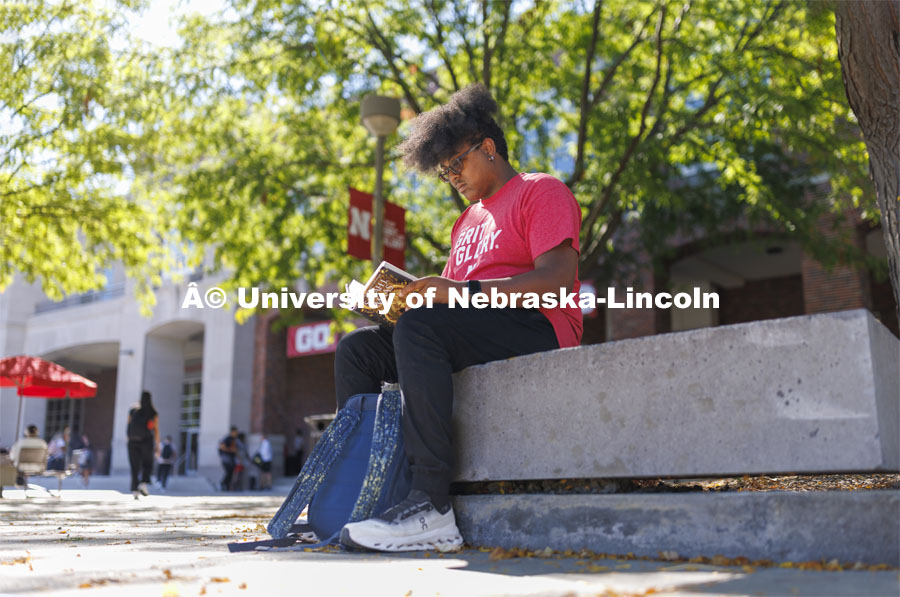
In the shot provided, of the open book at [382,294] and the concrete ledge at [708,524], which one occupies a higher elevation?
the open book at [382,294]

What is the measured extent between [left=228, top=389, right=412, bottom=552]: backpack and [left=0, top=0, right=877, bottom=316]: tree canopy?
746 cm

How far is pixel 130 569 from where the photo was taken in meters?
2.50

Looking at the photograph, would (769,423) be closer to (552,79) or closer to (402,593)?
(402,593)

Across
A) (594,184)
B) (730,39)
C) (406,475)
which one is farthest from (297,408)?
(406,475)

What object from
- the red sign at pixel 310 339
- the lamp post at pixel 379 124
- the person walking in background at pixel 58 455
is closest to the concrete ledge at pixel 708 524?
the lamp post at pixel 379 124

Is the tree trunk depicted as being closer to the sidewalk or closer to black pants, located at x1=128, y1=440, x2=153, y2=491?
Result: the sidewalk

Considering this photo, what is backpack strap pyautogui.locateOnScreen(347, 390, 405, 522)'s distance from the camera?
3281 mm

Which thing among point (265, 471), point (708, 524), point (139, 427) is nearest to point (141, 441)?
point (139, 427)

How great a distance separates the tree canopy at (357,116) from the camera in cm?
1038

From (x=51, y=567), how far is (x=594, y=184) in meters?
9.56

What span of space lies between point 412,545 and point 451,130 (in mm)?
1961

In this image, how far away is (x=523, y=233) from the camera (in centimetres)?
357

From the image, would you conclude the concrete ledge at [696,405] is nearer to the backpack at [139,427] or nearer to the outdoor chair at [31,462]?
the backpack at [139,427]

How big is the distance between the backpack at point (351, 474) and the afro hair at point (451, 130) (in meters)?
1.19
